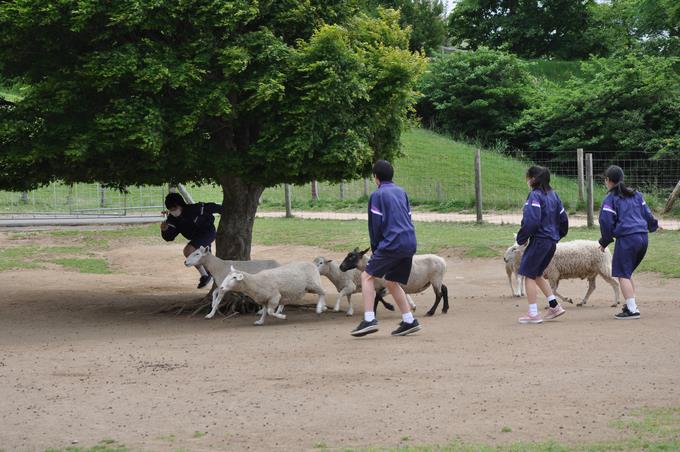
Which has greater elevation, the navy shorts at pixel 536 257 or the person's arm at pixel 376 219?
the person's arm at pixel 376 219

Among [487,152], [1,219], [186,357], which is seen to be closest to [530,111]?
[487,152]

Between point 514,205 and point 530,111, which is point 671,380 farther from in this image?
point 530,111

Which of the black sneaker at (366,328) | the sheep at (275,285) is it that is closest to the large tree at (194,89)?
the sheep at (275,285)

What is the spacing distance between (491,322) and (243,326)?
11.6 feet

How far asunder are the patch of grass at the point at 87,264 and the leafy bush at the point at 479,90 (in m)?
22.3

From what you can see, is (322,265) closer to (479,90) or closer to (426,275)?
(426,275)

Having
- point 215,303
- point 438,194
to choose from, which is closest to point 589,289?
point 215,303

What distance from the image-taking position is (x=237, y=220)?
51.1 ft

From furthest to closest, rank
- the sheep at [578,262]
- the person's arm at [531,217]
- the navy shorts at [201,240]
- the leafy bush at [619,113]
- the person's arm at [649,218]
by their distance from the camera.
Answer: the leafy bush at [619,113]
the navy shorts at [201,240]
the sheep at [578,262]
the person's arm at [649,218]
the person's arm at [531,217]

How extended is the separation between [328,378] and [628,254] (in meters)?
5.06

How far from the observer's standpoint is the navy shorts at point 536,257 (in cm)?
1211

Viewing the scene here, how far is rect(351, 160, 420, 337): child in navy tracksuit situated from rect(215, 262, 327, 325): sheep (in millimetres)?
2331

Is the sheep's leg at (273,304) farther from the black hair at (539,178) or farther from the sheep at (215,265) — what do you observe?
the black hair at (539,178)

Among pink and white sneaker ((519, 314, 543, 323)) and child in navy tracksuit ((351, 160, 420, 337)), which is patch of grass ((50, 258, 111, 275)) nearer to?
child in navy tracksuit ((351, 160, 420, 337))
